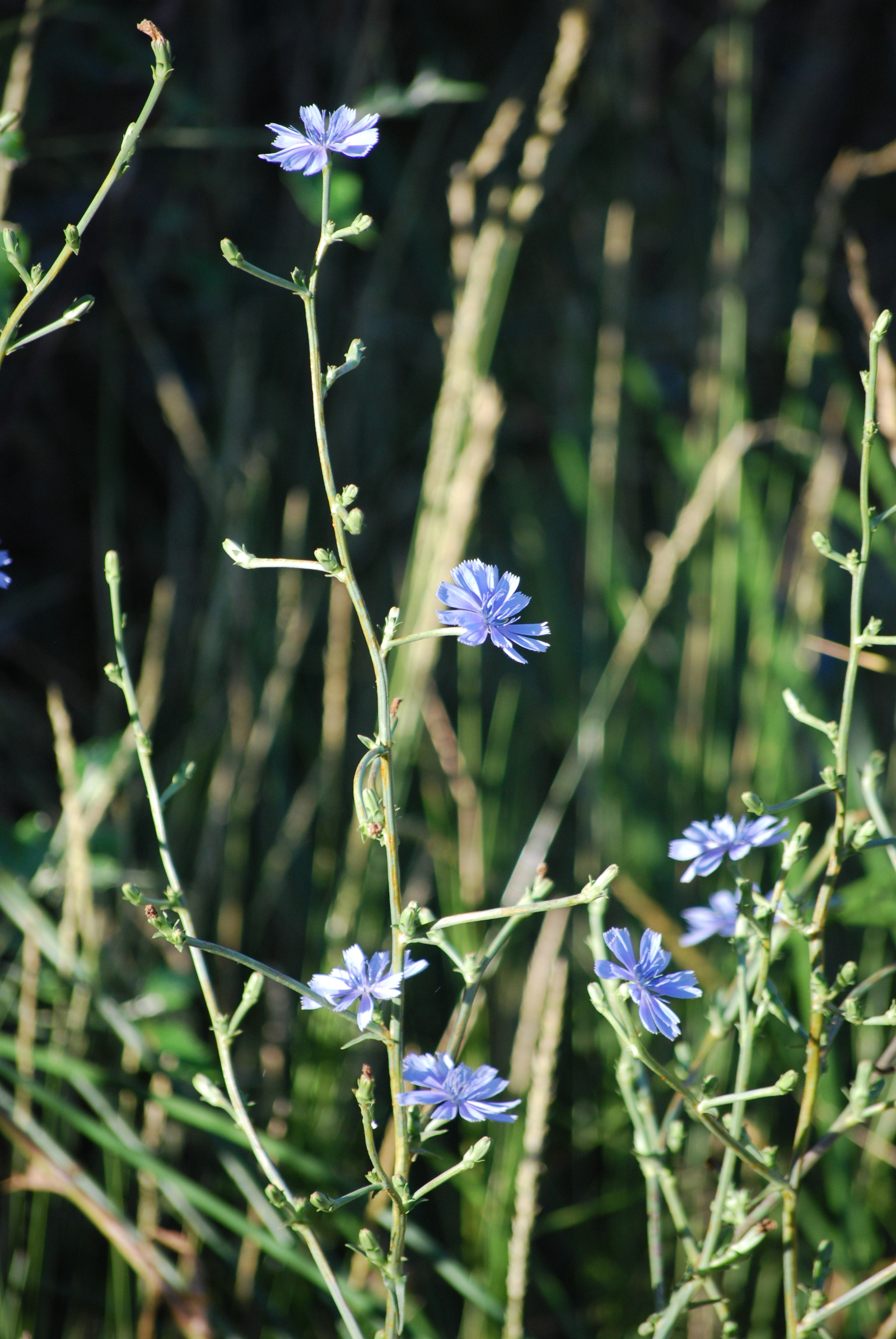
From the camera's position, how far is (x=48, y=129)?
1247 mm

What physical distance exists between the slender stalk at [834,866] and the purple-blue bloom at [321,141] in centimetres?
25

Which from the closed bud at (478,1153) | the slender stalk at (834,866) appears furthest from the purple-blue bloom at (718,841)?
the closed bud at (478,1153)

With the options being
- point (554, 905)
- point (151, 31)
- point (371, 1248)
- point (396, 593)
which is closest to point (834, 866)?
point (554, 905)

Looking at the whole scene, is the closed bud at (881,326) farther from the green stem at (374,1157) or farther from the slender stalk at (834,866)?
the green stem at (374,1157)

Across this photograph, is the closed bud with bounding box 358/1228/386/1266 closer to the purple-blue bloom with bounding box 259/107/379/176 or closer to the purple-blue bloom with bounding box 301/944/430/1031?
the purple-blue bloom with bounding box 301/944/430/1031

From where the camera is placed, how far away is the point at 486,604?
446 millimetres

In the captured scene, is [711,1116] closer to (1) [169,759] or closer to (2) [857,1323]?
(2) [857,1323]

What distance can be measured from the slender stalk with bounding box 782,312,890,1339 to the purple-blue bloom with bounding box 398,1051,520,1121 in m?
0.16

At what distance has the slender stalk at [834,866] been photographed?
0.49 m

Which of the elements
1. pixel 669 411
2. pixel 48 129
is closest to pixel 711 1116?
pixel 48 129

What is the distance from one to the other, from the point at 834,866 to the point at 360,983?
0.75 feet

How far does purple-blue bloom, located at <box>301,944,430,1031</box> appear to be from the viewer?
17.2 inches

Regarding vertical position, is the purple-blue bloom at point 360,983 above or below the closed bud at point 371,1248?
above

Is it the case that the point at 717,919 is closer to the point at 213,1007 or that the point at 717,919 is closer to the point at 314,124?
the point at 213,1007
